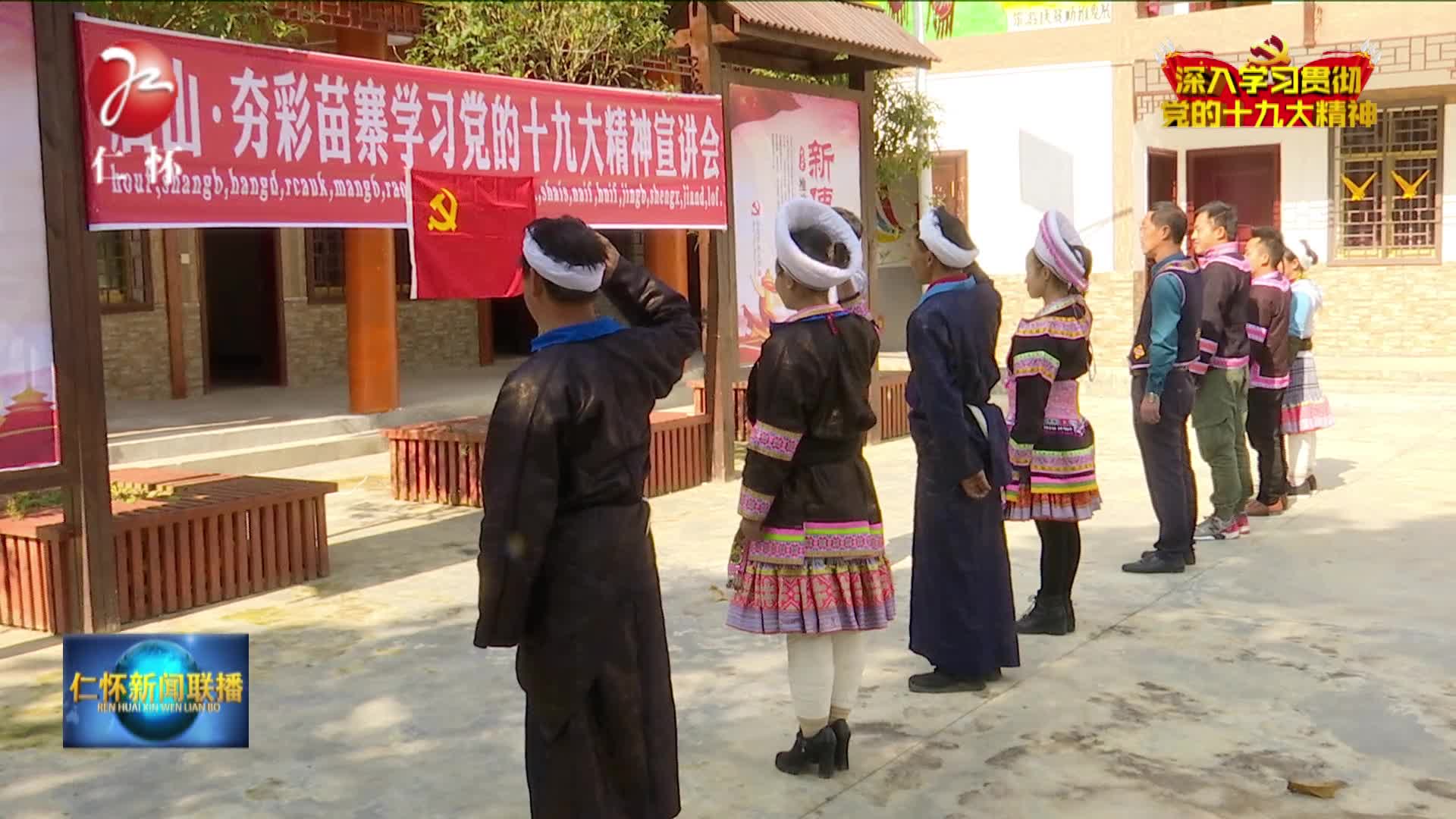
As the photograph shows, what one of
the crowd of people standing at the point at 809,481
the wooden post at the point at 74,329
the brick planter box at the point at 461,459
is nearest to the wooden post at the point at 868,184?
the brick planter box at the point at 461,459

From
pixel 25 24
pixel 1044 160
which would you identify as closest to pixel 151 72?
pixel 25 24

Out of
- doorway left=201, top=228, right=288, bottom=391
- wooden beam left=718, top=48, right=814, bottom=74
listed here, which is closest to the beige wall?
doorway left=201, top=228, right=288, bottom=391

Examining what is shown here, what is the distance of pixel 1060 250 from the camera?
16.4 ft

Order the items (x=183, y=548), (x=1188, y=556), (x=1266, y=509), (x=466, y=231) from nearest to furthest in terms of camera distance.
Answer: (x=183, y=548) < (x=1188, y=556) < (x=466, y=231) < (x=1266, y=509)

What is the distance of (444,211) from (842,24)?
411 cm

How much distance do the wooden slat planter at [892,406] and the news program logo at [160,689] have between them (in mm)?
7903

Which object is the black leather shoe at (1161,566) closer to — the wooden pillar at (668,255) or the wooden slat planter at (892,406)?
the wooden slat planter at (892,406)

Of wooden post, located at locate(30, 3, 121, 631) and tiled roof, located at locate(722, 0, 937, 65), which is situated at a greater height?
tiled roof, located at locate(722, 0, 937, 65)

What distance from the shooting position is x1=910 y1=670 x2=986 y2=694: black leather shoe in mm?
4691

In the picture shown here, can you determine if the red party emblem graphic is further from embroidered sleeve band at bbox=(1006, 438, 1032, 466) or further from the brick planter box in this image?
embroidered sleeve band at bbox=(1006, 438, 1032, 466)

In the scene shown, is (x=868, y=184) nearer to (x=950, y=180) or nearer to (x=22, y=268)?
(x=22, y=268)

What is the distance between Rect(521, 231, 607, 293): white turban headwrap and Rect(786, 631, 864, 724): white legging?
53.9 inches

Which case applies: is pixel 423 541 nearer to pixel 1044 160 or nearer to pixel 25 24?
pixel 25 24

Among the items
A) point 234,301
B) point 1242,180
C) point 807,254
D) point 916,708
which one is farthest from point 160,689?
point 1242,180
